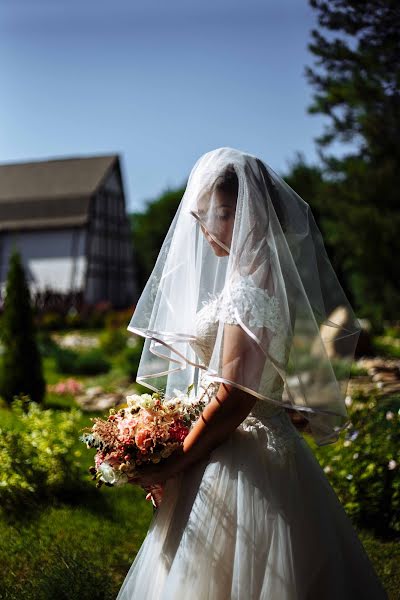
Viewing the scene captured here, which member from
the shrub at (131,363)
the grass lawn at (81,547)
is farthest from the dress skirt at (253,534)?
the shrub at (131,363)

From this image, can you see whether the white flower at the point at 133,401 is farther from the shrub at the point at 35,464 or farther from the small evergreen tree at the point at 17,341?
the small evergreen tree at the point at 17,341

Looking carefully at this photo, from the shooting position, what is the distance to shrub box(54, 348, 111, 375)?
1244 centimetres

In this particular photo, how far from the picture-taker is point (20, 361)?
9.05 meters

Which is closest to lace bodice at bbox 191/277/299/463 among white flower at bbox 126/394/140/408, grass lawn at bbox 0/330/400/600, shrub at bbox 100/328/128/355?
white flower at bbox 126/394/140/408

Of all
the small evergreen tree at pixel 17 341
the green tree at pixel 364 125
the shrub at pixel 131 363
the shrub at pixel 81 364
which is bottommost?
the shrub at pixel 81 364

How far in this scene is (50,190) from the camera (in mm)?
27469

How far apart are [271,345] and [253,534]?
2.31ft

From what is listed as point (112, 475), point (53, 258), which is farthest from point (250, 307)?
point (53, 258)

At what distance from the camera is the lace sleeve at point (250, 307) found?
2.34m

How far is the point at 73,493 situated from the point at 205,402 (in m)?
3.04

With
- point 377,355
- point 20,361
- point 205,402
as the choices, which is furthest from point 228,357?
point 377,355

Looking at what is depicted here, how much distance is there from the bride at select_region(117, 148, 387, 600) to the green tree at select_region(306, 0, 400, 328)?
482 cm

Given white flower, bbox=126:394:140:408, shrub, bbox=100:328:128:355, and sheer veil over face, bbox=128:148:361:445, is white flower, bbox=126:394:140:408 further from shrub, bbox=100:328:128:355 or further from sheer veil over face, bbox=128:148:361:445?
shrub, bbox=100:328:128:355

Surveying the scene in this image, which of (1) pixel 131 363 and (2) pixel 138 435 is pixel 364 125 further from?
(2) pixel 138 435
